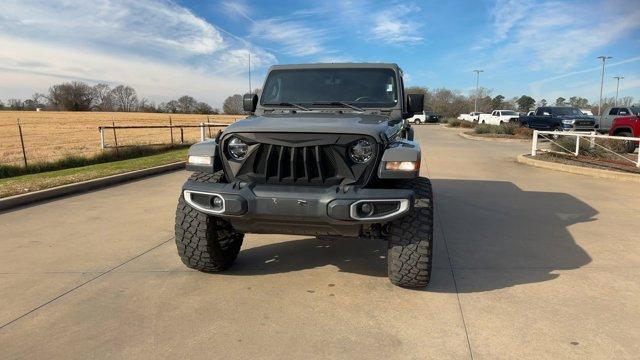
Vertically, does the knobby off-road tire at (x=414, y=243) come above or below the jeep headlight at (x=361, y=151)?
below

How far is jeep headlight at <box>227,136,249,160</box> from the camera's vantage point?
3688mm

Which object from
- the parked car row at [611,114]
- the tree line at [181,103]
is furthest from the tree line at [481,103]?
the parked car row at [611,114]

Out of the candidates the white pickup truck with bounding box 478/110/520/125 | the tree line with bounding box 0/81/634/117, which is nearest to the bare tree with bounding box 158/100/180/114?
the tree line with bounding box 0/81/634/117

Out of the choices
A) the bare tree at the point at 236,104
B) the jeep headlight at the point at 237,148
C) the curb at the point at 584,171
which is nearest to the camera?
the jeep headlight at the point at 237,148

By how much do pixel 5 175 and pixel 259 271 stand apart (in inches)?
370

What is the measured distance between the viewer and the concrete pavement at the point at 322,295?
2928mm

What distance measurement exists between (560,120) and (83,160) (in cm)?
2439

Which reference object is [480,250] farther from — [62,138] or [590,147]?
A: [62,138]

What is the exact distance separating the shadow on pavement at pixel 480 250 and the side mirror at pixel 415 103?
1.45 meters

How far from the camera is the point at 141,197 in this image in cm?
789

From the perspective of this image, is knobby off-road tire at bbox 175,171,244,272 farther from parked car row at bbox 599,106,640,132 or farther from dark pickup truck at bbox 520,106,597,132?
dark pickup truck at bbox 520,106,597,132

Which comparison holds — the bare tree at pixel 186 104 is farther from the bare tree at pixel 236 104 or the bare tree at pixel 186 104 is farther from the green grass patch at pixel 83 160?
the green grass patch at pixel 83 160

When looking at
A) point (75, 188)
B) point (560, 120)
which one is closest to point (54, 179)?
point (75, 188)

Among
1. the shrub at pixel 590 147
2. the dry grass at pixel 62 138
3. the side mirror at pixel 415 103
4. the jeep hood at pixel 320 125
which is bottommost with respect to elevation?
the dry grass at pixel 62 138
